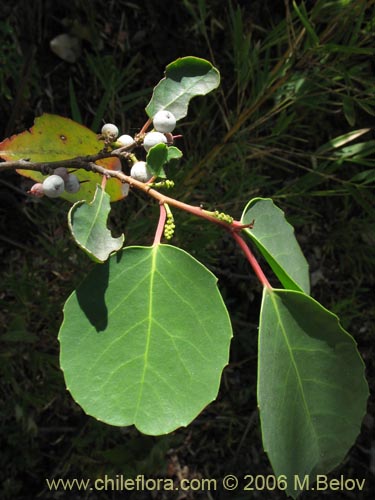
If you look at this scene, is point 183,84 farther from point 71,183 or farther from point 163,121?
point 71,183

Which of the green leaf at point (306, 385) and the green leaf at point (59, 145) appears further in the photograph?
the green leaf at point (59, 145)

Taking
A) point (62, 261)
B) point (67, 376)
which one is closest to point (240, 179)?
point (62, 261)

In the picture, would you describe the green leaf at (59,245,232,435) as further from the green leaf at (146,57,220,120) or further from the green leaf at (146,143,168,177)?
the green leaf at (146,57,220,120)

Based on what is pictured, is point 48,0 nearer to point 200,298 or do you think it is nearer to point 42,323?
point 42,323

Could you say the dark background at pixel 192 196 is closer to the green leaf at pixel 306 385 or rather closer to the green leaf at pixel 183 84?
the green leaf at pixel 183 84

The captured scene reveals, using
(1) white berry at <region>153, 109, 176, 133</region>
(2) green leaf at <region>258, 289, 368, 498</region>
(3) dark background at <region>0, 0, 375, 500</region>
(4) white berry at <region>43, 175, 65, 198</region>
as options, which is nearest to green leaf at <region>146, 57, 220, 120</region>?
(1) white berry at <region>153, 109, 176, 133</region>

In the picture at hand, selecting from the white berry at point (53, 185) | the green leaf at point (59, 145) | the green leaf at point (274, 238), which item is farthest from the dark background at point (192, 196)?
the white berry at point (53, 185)
